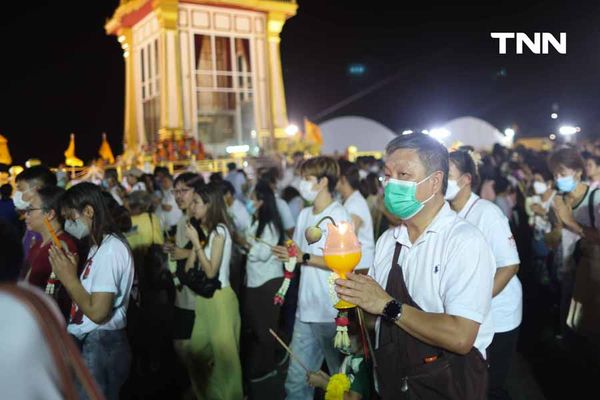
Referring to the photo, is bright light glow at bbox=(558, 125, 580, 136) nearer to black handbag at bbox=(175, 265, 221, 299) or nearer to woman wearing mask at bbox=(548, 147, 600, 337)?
woman wearing mask at bbox=(548, 147, 600, 337)

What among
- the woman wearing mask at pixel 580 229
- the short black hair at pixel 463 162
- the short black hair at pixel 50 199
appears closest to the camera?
the short black hair at pixel 463 162

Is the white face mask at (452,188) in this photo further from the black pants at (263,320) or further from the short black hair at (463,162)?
the black pants at (263,320)

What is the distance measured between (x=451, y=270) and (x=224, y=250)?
10.1 ft

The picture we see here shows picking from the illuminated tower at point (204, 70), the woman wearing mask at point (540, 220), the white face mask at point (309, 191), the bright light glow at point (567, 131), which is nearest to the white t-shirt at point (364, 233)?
the white face mask at point (309, 191)

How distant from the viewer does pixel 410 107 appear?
37.9 metres

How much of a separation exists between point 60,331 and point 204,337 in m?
3.69

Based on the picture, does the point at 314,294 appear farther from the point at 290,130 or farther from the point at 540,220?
the point at 290,130

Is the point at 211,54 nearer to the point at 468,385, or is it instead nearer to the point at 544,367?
the point at 544,367

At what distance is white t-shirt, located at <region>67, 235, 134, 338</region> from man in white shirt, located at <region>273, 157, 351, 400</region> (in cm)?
121

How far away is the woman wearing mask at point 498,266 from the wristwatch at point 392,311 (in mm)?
1606

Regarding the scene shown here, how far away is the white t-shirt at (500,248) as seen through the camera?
4.17 metres

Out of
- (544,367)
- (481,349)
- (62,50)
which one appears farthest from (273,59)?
(481,349)

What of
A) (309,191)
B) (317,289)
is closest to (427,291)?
(317,289)

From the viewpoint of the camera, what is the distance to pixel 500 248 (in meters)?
4.18
